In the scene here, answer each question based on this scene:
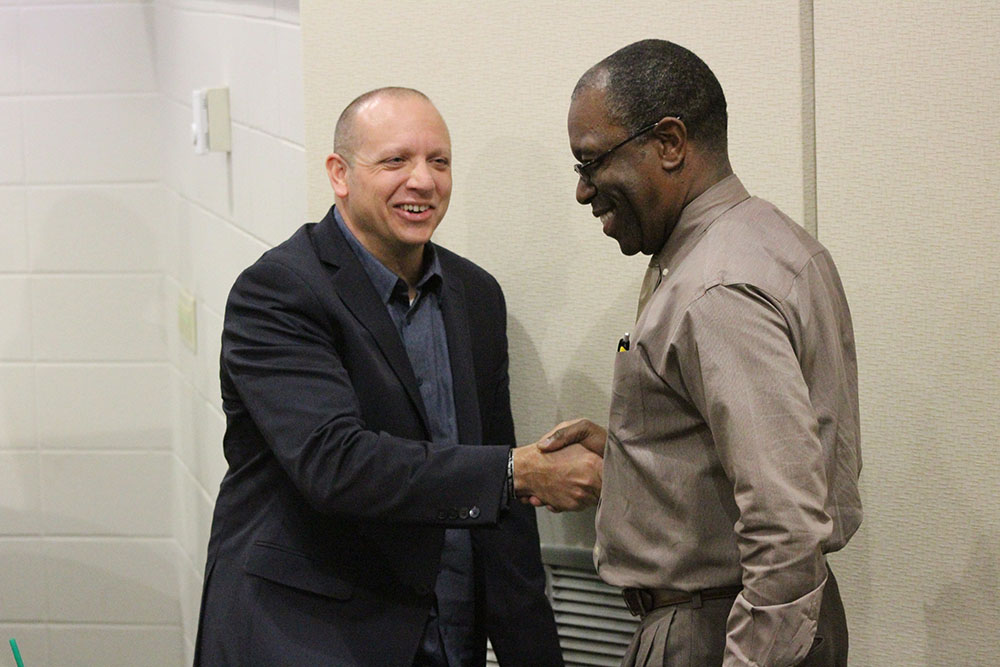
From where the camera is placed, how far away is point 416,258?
2.25 meters

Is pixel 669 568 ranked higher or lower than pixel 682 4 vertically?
lower

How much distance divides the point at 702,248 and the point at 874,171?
0.55m

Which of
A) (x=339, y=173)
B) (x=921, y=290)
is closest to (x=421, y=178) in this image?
(x=339, y=173)

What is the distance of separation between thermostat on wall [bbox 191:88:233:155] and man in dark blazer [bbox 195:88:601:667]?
3.11ft

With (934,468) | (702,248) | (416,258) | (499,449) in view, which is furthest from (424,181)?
(934,468)

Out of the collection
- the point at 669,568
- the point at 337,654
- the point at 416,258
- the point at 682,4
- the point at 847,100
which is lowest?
the point at 337,654

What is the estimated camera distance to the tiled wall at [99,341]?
3.60 metres

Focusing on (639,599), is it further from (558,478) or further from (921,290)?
(921,290)

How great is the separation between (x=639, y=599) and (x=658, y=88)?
2.21 ft

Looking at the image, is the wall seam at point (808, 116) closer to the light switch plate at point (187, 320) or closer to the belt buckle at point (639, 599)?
the belt buckle at point (639, 599)

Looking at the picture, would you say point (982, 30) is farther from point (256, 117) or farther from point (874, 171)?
point (256, 117)

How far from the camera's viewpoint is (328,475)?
6.52 feet

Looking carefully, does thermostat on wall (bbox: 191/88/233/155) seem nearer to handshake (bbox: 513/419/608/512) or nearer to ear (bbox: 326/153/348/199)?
ear (bbox: 326/153/348/199)

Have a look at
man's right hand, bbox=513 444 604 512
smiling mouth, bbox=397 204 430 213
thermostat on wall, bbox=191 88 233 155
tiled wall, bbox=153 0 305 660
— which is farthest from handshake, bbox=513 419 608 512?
thermostat on wall, bbox=191 88 233 155
